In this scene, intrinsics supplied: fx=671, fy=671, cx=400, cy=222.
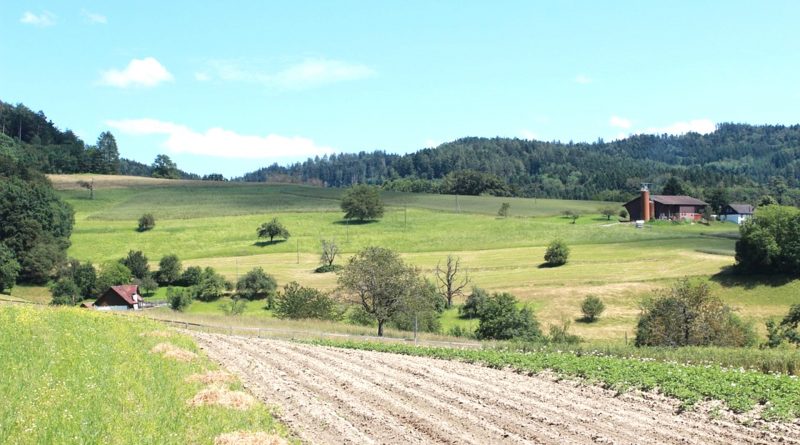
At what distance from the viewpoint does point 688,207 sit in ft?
584

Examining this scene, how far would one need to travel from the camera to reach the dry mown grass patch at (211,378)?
21.4 meters

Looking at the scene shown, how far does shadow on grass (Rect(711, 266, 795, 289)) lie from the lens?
267 ft

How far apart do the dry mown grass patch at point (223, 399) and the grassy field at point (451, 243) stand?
1460 inches

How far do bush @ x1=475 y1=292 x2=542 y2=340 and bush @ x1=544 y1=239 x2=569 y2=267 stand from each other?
40.5 m

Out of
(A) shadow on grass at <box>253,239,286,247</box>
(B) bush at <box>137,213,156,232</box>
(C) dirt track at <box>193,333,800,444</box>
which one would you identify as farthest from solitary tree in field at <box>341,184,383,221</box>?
(C) dirt track at <box>193,333,800,444</box>

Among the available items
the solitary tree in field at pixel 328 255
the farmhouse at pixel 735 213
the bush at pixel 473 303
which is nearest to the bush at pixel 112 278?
the solitary tree in field at pixel 328 255

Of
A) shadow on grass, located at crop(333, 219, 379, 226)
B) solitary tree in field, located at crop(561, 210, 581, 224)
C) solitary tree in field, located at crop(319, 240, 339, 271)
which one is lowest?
solitary tree in field, located at crop(319, 240, 339, 271)

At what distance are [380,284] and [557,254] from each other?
52863 mm

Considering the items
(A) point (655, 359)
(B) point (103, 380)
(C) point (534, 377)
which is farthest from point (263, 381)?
(A) point (655, 359)

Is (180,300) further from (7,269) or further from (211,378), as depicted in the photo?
(211,378)

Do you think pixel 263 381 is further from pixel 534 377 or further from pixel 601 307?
pixel 601 307

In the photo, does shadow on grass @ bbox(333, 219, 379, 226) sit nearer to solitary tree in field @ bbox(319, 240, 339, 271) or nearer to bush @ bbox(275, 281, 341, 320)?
solitary tree in field @ bbox(319, 240, 339, 271)

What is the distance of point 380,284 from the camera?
57.0 metres

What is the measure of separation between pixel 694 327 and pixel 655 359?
16091 millimetres
